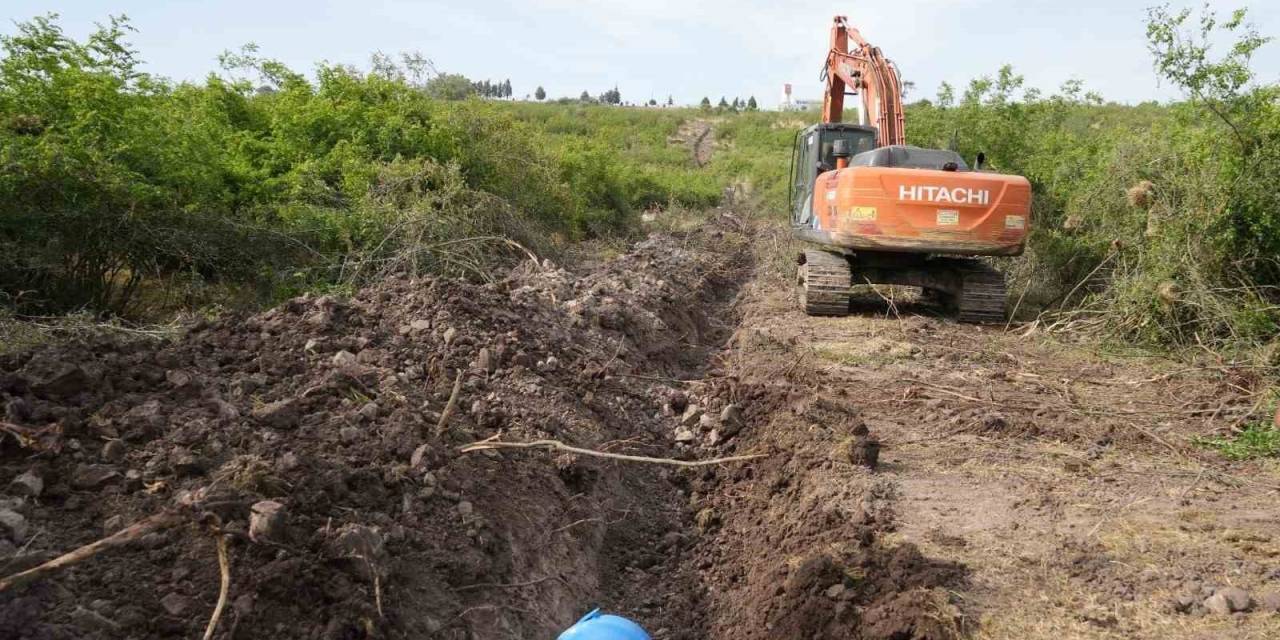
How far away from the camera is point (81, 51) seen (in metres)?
7.47

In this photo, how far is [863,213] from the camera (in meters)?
8.96

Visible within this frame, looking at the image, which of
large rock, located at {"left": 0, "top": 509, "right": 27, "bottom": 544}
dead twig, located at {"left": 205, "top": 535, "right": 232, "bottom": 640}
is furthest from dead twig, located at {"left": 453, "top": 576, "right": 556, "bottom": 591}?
large rock, located at {"left": 0, "top": 509, "right": 27, "bottom": 544}

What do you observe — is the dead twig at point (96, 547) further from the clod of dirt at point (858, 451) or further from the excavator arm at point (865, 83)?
the excavator arm at point (865, 83)

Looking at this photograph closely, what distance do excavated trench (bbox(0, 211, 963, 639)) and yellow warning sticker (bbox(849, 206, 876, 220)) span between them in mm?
3177

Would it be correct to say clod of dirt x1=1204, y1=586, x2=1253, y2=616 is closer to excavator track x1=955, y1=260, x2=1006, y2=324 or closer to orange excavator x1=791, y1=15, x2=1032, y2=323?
orange excavator x1=791, y1=15, x2=1032, y2=323

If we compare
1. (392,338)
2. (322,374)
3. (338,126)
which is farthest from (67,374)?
(338,126)

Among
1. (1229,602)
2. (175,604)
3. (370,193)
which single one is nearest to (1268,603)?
(1229,602)

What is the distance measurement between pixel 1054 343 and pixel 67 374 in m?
8.27

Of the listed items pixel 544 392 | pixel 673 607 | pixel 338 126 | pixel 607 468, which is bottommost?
pixel 673 607

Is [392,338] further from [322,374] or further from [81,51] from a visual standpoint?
[81,51]

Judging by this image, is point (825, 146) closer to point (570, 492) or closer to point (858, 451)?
point (858, 451)

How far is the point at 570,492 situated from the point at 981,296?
269 inches

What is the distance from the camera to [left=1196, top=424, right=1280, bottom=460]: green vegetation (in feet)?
17.4

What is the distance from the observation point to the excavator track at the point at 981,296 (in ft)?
31.7
